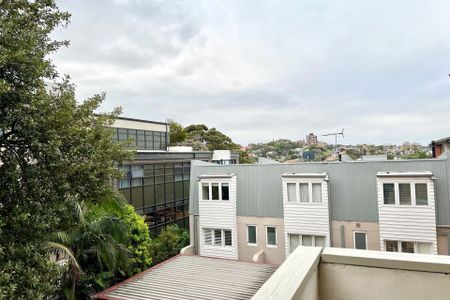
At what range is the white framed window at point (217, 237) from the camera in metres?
18.1

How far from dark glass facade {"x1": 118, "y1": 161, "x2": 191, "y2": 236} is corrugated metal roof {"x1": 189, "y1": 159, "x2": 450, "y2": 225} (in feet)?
8.35

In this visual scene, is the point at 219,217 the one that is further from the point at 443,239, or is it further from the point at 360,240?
the point at 443,239

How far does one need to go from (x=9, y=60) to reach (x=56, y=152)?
1570 millimetres

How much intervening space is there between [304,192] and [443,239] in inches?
255

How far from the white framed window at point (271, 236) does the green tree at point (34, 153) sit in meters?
12.7

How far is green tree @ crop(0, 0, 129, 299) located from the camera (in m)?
4.78

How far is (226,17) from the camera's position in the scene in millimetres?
11453

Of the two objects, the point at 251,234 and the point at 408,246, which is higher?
the point at 251,234

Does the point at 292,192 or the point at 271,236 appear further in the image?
the point at 271,236

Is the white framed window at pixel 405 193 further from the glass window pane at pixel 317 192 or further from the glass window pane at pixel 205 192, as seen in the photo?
the glass window pane at pixel 205 192

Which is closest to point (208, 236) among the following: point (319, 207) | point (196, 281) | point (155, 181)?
point (155, 181)

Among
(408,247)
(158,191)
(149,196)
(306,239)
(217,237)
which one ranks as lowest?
(217,237)

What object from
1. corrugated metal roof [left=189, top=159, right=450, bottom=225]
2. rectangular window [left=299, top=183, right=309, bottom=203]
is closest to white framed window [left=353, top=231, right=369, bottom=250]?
corrugated metal roof [left=189, top=159, right=450, bottom=225]

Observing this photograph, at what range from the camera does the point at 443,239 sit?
14289 millimetres
